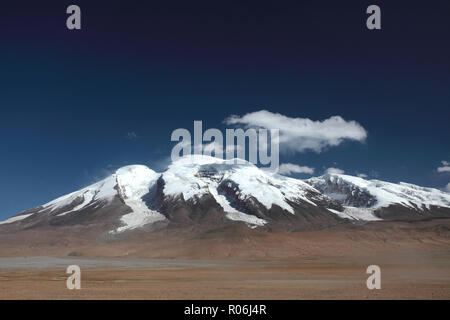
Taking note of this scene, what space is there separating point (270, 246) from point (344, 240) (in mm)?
27422

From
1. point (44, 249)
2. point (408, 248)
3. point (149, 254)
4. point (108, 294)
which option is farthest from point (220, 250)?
point (108, 294)

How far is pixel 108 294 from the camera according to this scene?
37.0 meters

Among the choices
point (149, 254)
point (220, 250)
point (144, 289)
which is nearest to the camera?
point (144, 289)

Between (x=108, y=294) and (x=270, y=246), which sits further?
(x=270, y=246)
